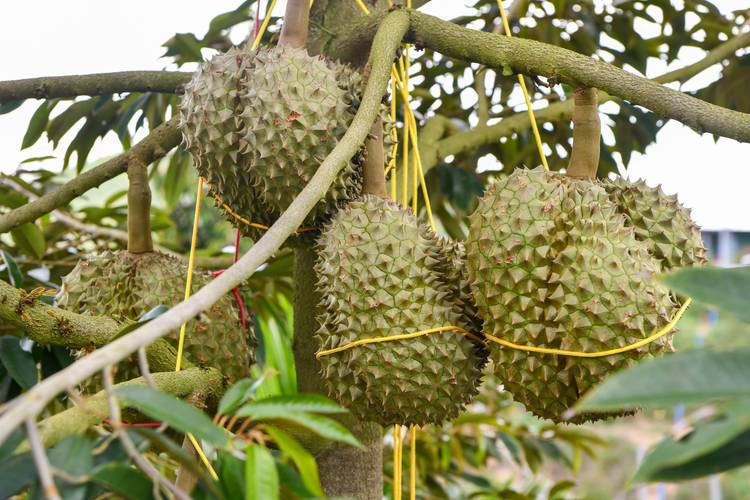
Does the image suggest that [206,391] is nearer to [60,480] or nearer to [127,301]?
[127,301]

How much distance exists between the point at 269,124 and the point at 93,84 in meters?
0.32

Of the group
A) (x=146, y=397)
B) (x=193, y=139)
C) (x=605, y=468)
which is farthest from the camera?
(x=605, y=468)

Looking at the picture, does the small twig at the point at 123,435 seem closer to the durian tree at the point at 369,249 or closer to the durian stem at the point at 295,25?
the durian tree at the point at 369,249

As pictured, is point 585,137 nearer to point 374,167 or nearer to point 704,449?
point 374,167

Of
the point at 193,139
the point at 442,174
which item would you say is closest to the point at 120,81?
the point at 193,139

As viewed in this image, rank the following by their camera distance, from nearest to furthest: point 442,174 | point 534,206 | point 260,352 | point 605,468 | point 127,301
Answer: point 534,206
point 127,301
point 260,352
point 442,174
point 605,468

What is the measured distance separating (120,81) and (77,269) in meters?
0.25

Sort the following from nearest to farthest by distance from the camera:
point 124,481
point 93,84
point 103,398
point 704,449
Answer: point 704,449
point 124,481
point 103,398
point 93,84

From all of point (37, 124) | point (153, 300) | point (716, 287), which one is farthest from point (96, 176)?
point (716, 287)

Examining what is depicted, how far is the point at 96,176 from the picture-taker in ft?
3.46

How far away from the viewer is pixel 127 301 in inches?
39.4

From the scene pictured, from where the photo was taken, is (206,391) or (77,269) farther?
(77,269)

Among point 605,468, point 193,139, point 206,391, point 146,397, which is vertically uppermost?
point 193,139

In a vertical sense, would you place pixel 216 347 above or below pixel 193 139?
below
